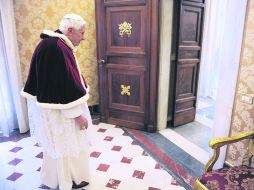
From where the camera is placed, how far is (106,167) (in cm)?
235

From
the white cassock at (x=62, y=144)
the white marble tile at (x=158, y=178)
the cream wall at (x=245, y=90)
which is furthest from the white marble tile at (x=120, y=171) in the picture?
the cream wall at (x=245, y=90)

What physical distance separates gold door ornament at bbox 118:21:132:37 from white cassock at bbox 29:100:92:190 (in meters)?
1.53

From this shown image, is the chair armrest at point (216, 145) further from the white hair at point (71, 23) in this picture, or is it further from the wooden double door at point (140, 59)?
the wooden double door at point (140, 59)

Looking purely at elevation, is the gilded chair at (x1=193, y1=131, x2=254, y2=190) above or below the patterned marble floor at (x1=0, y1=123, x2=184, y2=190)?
above

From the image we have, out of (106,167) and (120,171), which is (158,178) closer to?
(120,171)

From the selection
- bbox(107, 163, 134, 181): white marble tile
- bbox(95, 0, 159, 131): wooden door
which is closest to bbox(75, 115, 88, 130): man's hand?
bbox(107, 163, 134, 181): white marble tile

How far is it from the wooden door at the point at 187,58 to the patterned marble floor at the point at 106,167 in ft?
3.32

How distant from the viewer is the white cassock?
1.62 metres

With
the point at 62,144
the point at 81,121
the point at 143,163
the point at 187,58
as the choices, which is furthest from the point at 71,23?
the point at 187,58

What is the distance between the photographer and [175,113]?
3.27 meters

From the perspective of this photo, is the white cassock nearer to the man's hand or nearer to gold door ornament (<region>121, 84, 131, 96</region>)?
the man's hand

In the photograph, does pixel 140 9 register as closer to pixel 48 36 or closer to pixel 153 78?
pixel 153 78

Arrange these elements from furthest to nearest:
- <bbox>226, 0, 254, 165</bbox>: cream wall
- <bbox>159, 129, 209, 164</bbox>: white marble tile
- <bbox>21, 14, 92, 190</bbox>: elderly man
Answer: <bbox>159, 129, 209, 164</bbox>: white marble tile
<bbox>226, 0, 254, 165</bbox>: cream wall
<bbox>21, 14, 92, 190</bbox>: elderly man

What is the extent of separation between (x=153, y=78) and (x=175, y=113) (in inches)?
28.5
